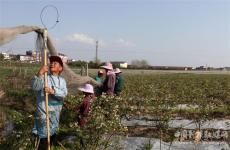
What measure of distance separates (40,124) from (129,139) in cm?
206

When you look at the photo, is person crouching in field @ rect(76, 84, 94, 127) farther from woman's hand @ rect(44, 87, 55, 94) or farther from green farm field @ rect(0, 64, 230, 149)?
woman's hand @ rect(44, 87, 55, 94)

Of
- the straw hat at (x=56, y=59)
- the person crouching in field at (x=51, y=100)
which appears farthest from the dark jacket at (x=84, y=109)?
the straw hat at (x=56, y=59)

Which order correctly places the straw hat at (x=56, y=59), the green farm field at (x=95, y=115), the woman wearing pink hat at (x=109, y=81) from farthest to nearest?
1. the woman wearing pink hat at (x=109, y=81)
2. the green farm field at (x=95, y=115)
3. the straw hat at (x=56, y=59)

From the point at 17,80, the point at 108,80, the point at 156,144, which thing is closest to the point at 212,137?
the point at 156,144

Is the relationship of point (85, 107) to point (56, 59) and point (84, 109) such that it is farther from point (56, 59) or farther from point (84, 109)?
point (56, 59)

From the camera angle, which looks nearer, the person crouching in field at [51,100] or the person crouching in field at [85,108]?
the person crouching in field at [51,100]

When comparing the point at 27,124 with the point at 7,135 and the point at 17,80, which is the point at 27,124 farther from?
the point at 17,80

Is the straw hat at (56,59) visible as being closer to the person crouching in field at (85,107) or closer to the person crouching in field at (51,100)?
the person crouching in field at (51,100)

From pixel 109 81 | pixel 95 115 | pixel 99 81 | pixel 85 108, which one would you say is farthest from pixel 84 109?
pixel 99 81

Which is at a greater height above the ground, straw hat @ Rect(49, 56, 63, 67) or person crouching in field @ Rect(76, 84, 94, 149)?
straw hat @ Rect(49, 56, 63, 67)

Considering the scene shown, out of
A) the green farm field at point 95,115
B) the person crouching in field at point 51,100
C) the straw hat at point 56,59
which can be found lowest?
the green farm field at point 95,115

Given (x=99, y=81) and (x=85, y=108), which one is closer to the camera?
(x=85, y=108)

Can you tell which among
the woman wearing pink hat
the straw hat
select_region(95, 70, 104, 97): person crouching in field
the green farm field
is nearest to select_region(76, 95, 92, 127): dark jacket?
the green farm field

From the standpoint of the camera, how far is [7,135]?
20.1 feet
